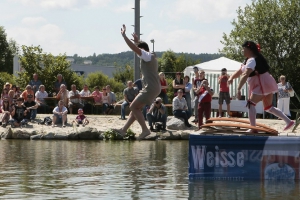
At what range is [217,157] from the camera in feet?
39.8

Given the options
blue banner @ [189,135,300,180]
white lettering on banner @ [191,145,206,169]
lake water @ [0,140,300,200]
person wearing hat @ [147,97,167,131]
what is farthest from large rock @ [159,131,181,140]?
white lettering on banner @ [191,145,206,169]

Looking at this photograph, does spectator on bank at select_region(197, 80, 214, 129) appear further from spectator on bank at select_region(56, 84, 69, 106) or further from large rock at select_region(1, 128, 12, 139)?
spectator on bank at select_region(56, 84, 69, 106)

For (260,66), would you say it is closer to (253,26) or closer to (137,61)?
(137,61)

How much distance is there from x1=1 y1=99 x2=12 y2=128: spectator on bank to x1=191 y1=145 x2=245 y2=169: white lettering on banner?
1480 cm

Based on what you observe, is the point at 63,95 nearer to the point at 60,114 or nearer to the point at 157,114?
the point at 60,114

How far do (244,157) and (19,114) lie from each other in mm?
15260

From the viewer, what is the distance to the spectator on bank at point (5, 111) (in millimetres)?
26188

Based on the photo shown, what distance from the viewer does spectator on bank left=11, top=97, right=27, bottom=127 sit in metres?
26.1

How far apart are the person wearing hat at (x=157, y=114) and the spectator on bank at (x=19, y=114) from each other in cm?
423

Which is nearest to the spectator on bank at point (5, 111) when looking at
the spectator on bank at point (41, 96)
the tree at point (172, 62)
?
the spectator on bank at point (41, 96)

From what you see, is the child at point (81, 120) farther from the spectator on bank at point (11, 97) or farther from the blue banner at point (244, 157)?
the blue banner at point (244, 157)

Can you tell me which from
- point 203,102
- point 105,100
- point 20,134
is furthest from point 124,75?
point 203,102

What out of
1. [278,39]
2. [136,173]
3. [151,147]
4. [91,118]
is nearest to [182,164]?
[136,173]

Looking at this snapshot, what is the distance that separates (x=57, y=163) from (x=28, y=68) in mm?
22175
